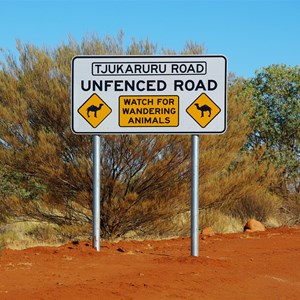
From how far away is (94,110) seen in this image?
473 inches

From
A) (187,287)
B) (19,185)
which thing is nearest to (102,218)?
(19,185)

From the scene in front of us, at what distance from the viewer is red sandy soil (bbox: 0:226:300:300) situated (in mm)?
7949

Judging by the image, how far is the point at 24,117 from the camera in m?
17.6

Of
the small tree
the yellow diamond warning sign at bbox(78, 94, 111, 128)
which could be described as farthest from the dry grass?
the small tree

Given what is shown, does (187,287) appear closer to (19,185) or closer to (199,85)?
(199,85)

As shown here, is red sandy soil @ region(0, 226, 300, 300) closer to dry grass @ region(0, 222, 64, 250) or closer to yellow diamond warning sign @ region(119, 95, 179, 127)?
yellow diamond warning sign @ region(119, 95, 179, 127)

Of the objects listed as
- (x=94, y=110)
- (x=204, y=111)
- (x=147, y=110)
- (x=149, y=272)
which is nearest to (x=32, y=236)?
(x=94, y=110)

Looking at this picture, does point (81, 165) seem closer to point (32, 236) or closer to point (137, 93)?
point (32, 236)

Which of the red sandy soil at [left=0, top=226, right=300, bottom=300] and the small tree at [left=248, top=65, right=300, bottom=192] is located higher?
the small tree at [left=248, top=65, right=300, bottom=192]

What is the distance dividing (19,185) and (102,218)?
272 centimetres

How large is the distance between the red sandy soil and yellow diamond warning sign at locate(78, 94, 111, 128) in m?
2.43

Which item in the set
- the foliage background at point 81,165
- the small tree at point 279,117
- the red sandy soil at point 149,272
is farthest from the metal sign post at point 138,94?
the small tree at point 279,117

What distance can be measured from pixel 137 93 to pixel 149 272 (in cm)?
387

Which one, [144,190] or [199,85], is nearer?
[199,85]
